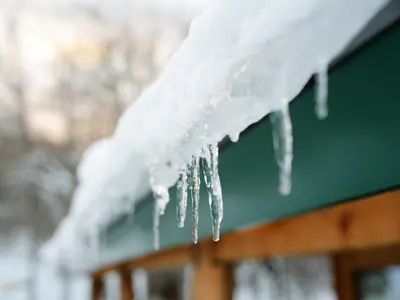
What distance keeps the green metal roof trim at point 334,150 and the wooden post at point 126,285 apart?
2552mm

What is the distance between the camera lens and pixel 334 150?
3.05ft

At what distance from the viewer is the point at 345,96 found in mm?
885

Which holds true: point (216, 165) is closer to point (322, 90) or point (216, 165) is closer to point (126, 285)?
Result: point (322, 90)

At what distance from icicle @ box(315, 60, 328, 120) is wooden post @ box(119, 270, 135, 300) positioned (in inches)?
120

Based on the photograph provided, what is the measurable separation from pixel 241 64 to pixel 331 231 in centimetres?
62

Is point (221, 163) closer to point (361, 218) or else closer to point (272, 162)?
point (272, 162)

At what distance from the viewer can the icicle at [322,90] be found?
2.40ft

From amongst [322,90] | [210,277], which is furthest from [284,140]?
[210,277]

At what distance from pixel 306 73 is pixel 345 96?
156 mm

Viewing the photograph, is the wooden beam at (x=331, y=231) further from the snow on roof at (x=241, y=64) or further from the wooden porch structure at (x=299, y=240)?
the snow on roof at (x=241, y=64)

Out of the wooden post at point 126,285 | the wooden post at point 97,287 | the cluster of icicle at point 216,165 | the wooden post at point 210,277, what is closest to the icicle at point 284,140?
the cluster of icicle at point 216,165

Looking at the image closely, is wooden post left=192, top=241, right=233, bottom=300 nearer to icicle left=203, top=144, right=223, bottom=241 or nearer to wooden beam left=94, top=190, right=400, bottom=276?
wooden beam left=94, top=190, right=400, bottom=276

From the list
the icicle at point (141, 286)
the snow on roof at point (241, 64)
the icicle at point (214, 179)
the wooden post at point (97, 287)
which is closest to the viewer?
the snow on roof at point (241, 64)

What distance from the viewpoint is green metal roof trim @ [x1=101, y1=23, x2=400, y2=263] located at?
0.79 m
